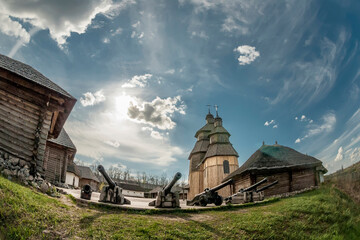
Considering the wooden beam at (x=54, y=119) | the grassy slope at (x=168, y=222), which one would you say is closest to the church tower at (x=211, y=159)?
the grassy slope at (x=168, y=222)

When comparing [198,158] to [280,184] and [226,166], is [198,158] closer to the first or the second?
[226,166]

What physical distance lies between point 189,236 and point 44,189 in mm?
5668

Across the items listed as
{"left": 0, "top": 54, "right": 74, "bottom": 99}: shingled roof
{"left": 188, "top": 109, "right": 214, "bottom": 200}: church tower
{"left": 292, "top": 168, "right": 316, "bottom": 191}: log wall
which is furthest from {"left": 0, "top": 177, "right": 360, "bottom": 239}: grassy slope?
{"left": 188, "top": 109, "right": 214, "bottom": 200}: church tower

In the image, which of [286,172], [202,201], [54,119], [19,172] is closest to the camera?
[19,172]

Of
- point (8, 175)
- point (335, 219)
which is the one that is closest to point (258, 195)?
point (335, 219)

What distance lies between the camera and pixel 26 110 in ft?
33.3

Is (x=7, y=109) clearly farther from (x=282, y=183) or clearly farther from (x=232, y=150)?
(x=232, y=150)

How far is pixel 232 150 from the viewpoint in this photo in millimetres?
29859

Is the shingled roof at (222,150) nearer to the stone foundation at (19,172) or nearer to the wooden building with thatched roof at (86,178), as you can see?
the stone foundation at (19,172)

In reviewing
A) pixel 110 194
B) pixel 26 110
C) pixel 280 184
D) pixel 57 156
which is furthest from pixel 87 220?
pixel 57 156

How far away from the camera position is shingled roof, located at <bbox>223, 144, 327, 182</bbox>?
15.6 m

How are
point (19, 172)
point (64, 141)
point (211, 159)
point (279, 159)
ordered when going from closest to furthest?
point (19, 172)
point (279, 159)
point (64, 141)
point (211, 159)

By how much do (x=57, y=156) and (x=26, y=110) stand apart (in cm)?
1147

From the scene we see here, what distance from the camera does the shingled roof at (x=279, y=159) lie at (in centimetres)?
1558
